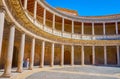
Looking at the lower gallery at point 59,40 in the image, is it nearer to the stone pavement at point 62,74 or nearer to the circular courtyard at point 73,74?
the stone pavement at point 62,74

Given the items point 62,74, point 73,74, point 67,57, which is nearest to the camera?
point 62,74

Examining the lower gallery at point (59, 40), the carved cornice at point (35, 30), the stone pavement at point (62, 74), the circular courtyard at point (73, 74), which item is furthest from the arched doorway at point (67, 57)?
the stone pavement at point (62, 74)

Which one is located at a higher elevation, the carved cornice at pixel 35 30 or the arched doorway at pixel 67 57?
the carved cornice at pixel 35 30

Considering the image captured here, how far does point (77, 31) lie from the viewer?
30.4 meters

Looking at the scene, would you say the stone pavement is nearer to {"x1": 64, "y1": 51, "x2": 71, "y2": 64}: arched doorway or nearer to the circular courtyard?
the circular courtyard

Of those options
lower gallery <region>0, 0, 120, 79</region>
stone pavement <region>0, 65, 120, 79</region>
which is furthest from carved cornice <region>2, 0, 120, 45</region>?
stone pavement <region>0, 65, 120, 79</region>

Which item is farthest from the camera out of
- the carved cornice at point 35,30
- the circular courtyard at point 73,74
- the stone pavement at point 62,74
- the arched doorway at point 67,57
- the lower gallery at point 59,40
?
the arched doorway at point 67,57

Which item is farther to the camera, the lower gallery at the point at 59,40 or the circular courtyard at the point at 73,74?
the lower gallery at the point at 59,40

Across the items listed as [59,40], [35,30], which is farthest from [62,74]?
[59,40]

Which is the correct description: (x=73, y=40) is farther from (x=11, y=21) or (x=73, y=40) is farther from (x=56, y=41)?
(x=11, y=21)

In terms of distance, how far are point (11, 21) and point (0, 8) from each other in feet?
9.00

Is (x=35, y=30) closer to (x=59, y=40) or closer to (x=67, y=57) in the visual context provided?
(x=59, y=40)

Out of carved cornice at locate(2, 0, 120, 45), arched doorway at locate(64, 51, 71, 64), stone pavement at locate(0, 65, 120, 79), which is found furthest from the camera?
arched doorway at locate(64, 51, 71, 64)

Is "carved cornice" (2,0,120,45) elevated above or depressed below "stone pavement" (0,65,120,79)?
above
